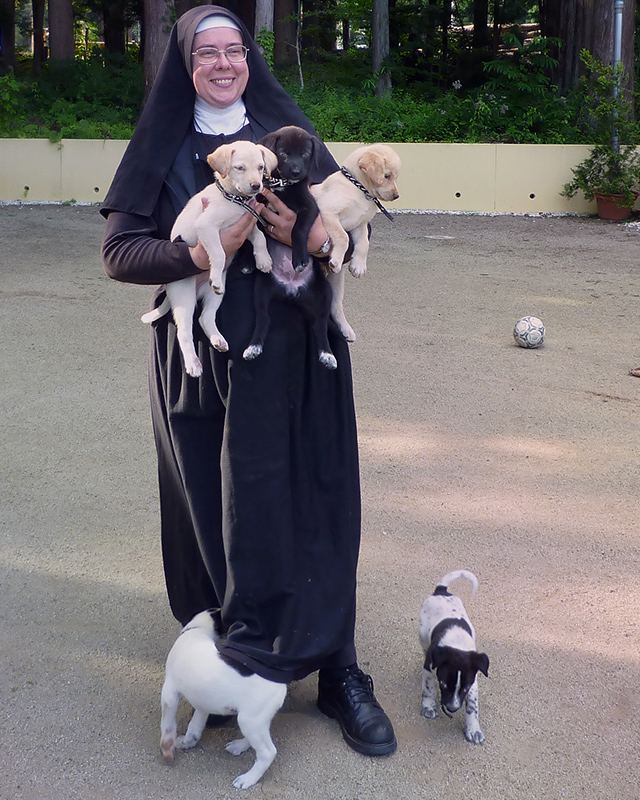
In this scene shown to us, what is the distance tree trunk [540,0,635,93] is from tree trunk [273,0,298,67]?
659 cm

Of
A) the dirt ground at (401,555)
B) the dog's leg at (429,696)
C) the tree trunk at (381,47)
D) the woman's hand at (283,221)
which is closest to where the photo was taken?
the woman's hand at (283,221)

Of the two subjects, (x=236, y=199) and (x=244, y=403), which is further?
(x=244, y=403)

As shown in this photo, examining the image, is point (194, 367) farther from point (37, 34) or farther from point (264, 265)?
point (37, 34)

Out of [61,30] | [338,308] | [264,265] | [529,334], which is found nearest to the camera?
[264,265]

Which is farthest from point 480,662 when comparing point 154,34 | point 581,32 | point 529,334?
point 581,32

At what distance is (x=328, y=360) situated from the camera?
2430mm

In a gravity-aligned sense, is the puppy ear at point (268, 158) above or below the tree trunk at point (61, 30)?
below

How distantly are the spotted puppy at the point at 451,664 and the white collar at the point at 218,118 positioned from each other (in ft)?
5.59

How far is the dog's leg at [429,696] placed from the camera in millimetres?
2844

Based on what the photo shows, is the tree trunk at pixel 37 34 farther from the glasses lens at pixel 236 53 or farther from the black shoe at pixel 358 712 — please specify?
the black shoe at pixel 358 712

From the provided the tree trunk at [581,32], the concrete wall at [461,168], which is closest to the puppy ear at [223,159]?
the concrete wall at [461,168]

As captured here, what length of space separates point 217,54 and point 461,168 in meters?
12.6

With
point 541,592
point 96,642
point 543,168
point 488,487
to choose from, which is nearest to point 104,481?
point 96,642

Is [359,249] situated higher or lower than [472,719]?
higher
